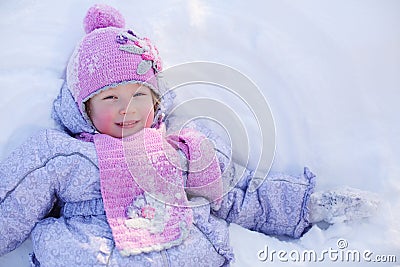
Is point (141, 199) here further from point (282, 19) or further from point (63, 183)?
point (282, 19)

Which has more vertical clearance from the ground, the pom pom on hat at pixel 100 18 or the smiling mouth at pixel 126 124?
the pom pom on hat at pixel 100 18

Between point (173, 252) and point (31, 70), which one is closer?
point (173, 252)

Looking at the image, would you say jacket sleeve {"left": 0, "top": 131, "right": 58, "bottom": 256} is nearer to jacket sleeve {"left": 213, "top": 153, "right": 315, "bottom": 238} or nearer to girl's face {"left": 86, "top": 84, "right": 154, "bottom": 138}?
girl's face {"left": 86, "top": 84, "right": 154, "bottom": 138}

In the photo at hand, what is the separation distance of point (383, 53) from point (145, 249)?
2.98 feet

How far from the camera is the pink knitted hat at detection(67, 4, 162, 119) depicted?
1.37 metres

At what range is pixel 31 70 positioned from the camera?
147 cm

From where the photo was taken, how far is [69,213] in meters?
→ 1.31

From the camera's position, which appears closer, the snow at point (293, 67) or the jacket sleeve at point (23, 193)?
the jacket sleeve at point (23, 193)

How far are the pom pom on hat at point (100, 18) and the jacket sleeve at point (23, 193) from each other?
0.35m

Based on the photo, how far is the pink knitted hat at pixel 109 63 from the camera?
4.49 ft

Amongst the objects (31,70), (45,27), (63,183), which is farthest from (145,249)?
(45,27)

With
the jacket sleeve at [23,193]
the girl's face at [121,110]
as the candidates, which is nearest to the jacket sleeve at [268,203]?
the girl's face at [121,110]

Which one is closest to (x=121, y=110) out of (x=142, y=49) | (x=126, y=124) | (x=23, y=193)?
(x=126, y=124)

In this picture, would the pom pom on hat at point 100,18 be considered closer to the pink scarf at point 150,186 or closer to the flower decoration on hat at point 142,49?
the flower decoration on hat at point 142,49
